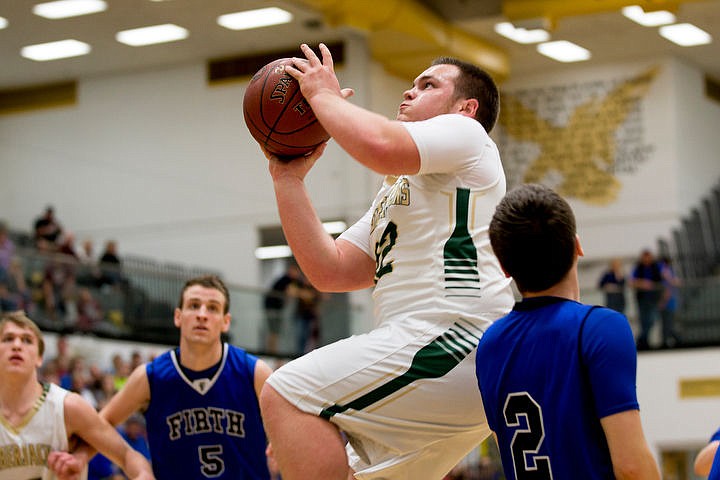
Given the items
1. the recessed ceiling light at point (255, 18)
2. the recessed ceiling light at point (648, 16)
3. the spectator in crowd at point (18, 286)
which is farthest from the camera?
the recessed ceiling light at point (648, 16)

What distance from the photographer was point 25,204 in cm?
1802

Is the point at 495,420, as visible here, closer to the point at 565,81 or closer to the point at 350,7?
the point at 350,7

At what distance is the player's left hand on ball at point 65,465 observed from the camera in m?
5.72

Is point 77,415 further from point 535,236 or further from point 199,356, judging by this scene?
point 535,236

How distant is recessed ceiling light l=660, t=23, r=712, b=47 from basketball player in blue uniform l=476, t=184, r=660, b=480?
2037cm

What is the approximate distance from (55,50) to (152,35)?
6.38 feet

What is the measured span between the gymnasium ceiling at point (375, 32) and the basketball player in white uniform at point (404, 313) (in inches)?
623

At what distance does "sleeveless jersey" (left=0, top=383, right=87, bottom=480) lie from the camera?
241 inches

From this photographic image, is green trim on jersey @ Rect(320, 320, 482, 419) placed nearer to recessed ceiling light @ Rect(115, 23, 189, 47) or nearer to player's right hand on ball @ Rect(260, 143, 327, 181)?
player's right hand on ball @ Rect(260, 143, 327, 181)

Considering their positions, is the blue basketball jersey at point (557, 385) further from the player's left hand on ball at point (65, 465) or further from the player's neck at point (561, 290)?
the player's left hand on ball at point (65, 465)

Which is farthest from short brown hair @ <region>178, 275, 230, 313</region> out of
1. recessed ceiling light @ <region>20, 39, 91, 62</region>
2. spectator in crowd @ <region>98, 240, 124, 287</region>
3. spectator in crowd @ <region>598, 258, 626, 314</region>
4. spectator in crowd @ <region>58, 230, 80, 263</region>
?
recessed ceiling light @ <region>20, 39, 91, 62</region>

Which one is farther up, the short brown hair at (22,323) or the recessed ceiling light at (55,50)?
the recessed ceiling light at (55,50)

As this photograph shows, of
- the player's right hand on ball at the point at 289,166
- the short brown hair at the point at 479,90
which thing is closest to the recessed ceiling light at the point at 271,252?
the short brown hair at the point at 479,90

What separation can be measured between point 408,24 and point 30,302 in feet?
28.2
